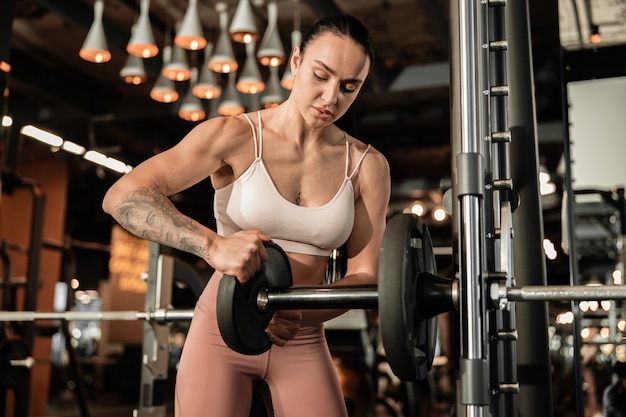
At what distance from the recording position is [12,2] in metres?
3.59

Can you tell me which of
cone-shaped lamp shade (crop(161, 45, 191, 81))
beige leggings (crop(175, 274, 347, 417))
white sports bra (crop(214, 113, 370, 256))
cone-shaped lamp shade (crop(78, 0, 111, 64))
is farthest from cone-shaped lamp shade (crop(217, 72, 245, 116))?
beige leggings (crop(175, 274, 347, 417))

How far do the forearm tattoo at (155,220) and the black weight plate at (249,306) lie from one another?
185 millimetres

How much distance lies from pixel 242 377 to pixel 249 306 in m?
0.37

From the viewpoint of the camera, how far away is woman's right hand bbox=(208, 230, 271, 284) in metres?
1.38

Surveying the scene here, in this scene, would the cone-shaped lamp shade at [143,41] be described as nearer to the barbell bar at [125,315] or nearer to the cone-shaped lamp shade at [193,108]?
the cone-shaped lamp shade at [193,108]

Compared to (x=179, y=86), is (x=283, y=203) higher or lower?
lower

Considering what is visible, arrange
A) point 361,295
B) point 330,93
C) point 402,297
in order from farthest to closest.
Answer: point 330,93 → point 361,295 → point 402,297

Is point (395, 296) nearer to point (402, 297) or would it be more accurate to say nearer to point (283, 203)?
point (402, 297)

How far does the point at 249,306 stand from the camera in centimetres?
142

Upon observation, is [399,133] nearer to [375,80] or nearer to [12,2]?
[375,80]

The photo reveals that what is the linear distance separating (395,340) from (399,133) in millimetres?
8556

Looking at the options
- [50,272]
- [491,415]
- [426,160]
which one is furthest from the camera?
[426,160]

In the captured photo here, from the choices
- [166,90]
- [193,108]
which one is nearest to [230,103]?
[193,108]

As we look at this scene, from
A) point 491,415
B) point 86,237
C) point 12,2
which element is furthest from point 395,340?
point 86,237
